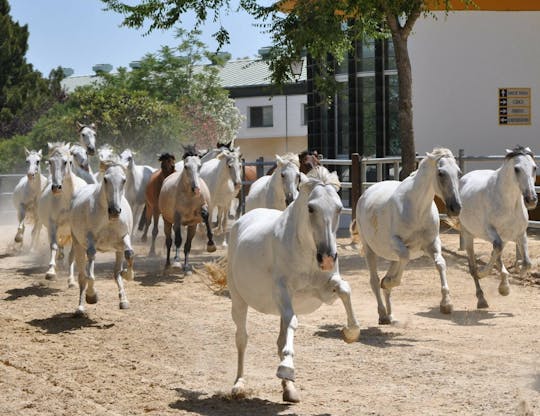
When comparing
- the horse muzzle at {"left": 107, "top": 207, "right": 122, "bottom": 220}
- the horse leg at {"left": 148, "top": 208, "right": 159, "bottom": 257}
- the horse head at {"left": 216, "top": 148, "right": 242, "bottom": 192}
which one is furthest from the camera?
the horse leg at {"left": 148, "top": 208, "right": 159, "bottom": 257}

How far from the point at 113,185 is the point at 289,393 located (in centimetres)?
513

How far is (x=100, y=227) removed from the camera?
39.6 ft

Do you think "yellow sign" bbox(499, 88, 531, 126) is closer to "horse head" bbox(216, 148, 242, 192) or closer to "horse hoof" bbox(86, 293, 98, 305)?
"horse head" bbox(216, 148, 242, 192)

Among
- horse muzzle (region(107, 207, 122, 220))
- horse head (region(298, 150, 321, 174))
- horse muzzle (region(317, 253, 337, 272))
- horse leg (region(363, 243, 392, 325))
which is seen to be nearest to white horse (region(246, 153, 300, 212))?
A: horse head (region(298, 150, 321, 174))

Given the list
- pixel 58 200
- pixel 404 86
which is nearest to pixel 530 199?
pixel 58 200

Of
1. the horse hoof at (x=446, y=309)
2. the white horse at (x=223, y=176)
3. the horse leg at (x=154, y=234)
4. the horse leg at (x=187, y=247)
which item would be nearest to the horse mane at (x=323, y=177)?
the horse hoof at (x=446, y=309)

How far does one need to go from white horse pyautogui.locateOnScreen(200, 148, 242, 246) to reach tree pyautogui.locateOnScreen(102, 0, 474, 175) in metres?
2.00

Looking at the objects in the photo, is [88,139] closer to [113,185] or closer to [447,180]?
[113,185]

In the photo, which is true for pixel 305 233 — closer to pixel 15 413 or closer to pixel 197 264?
pixel 15 413

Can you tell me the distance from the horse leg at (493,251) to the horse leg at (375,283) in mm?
1383

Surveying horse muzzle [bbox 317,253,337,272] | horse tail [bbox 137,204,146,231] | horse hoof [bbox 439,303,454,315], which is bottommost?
horse hoof [bbox 439,303,454,315]

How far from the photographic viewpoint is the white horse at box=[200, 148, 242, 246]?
18922 mm

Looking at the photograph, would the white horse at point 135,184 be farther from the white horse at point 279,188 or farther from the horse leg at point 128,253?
the horse leg at point 128,253

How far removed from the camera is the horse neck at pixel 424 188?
1080 centimetres
